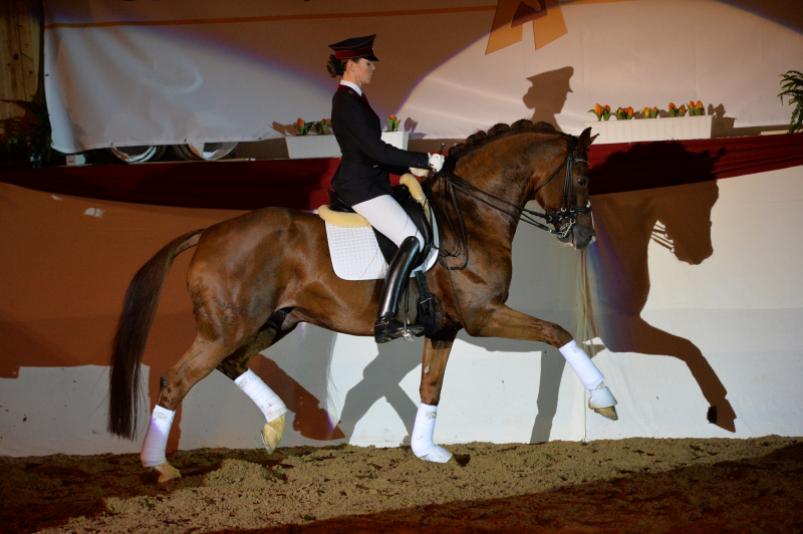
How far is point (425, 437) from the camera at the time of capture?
18.1 feet

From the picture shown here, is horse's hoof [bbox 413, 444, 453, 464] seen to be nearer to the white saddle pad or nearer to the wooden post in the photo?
the white saddle pad

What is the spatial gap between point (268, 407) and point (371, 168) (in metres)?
1.71

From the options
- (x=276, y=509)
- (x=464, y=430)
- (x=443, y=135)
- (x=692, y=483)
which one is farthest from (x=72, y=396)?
(x=692, y=483)

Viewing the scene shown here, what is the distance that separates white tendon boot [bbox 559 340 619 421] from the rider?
944mm

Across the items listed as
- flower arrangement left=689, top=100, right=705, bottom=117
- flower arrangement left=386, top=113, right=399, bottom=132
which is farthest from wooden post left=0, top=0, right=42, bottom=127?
flower arrangement left=689, top=100, right=705, bottom=117

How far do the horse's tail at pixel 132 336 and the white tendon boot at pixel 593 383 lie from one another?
102 inches

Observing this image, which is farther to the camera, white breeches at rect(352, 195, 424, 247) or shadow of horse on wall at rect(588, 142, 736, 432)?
shadow of horse on wall at rect(588, 142, 736, 432)

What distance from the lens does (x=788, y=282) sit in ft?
20.6

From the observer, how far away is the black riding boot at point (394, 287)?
4875 millimetres

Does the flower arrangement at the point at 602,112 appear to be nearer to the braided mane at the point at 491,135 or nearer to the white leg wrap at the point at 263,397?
the braided mane at the point at 491,135

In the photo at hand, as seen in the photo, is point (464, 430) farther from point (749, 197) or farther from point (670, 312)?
point (749, 197)

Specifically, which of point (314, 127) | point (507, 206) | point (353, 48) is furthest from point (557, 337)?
point (314, 127)

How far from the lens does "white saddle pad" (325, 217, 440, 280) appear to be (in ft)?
16.7

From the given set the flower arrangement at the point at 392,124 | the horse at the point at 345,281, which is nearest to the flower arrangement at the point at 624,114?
the horse at the point at 345,281
